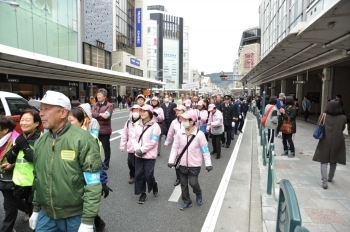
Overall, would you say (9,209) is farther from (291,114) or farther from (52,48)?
(52,48)

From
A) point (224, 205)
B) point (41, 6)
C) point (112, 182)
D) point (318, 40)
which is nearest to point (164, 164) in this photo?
point (112, 182)

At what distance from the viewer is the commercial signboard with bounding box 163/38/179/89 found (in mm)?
115938

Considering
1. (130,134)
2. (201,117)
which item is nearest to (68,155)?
(130,134)

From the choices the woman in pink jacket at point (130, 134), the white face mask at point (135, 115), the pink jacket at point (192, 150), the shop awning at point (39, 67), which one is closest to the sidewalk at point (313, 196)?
the pink jacket at point (192, 150)

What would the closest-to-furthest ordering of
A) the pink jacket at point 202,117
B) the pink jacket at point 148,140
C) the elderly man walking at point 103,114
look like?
the pink jacket at point 148,140 < the elderly man walking at point 103,114 < the pink jacket at point 202,117

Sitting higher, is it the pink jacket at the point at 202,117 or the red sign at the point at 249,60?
the red sign at the point at 249,60

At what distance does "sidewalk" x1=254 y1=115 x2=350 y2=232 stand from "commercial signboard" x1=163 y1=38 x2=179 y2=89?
108m

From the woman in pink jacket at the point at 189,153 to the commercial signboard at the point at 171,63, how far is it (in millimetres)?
110603

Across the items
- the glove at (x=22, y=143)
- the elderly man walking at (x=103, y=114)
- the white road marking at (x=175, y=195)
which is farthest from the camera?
the elderly man walking at (x=103, y=114)

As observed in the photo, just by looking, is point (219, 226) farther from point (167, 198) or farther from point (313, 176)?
point (313, 176)

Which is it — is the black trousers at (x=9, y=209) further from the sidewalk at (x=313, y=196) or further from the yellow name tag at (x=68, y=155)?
the sidewalk at (x=313, y=196)

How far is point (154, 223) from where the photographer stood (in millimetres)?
4180

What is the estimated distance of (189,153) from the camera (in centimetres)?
464

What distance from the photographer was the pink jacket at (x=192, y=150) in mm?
4637
